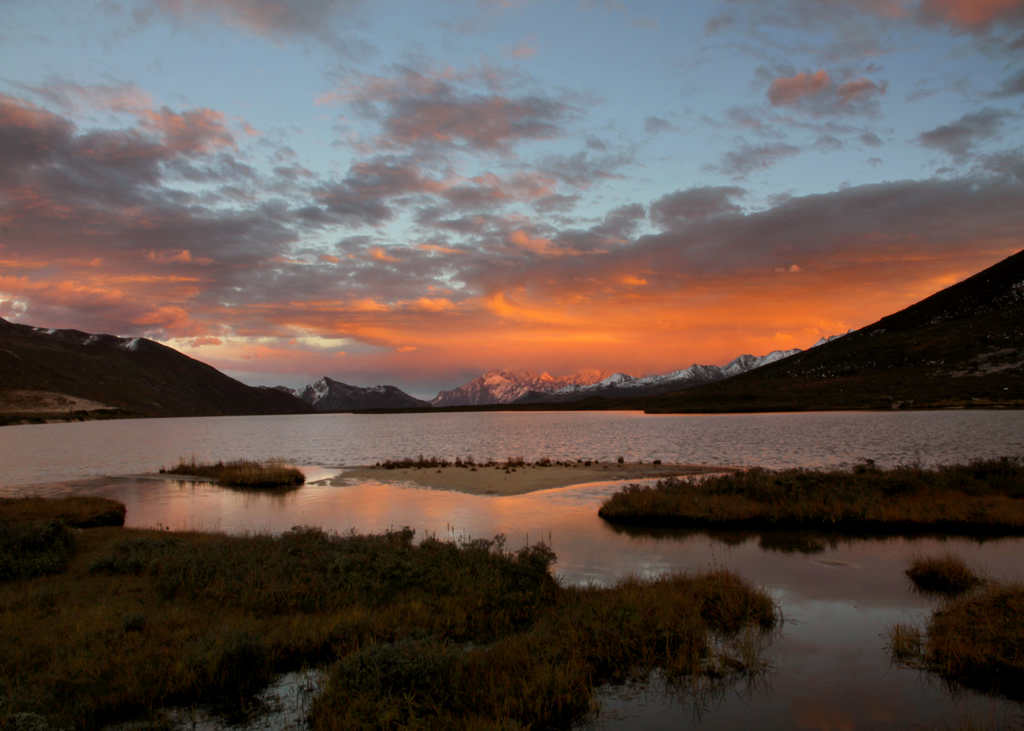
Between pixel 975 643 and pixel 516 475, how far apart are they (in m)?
37.4

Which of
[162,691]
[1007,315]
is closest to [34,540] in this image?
[162,691]

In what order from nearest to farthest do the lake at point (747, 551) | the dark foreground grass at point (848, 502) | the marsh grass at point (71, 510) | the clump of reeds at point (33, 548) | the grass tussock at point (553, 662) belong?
the grass tussock at point (553, 662) → the lake at point (747, 551) → the clump of reeds at point (33, 548) → the dark foreground grass at point (848, 502) → the marsh grass at point (71, 510)

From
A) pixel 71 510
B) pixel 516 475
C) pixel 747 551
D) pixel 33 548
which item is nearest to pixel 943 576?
pixel 747 551

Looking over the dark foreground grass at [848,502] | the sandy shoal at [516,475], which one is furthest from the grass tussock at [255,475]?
the dark foreground grass at [848,502]

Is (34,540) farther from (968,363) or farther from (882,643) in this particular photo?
(968,363)

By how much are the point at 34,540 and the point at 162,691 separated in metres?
14.3

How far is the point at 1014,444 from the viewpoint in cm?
5575

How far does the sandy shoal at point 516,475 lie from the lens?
43031mm

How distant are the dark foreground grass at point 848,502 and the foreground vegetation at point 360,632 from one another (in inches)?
495

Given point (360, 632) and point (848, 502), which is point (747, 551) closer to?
point (848, 502)

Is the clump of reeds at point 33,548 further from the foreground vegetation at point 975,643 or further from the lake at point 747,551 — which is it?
the foreground vegetation at point 975,643

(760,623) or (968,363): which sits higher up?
(968,363)

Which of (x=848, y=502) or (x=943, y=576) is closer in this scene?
(x=943, y=576)

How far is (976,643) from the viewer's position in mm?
11859
